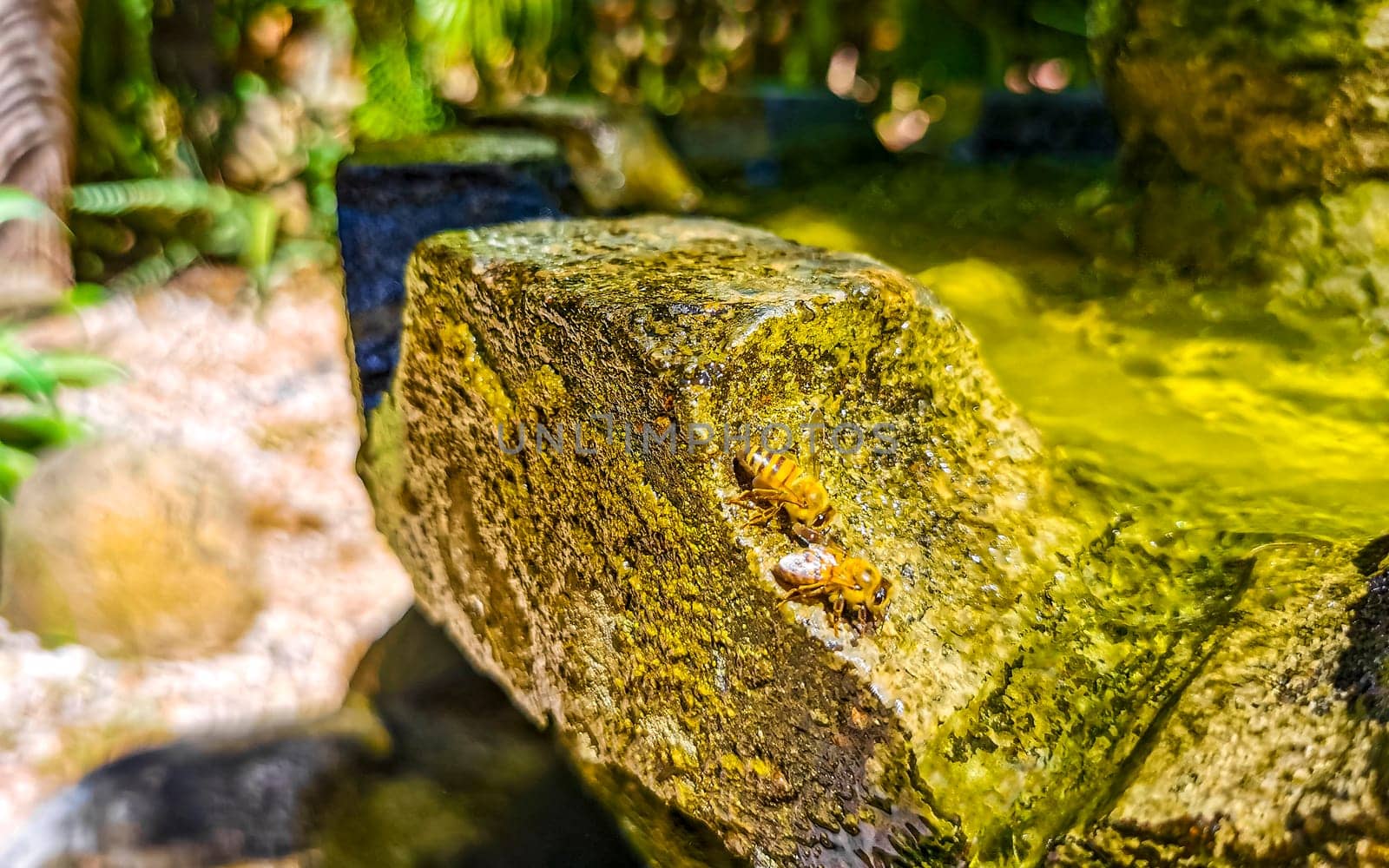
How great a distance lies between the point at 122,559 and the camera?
3.16m

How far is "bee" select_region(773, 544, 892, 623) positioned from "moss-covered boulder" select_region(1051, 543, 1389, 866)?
0.45 meters

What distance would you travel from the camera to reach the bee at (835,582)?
148cm

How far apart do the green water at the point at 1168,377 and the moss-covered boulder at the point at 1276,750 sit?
1.02 feet

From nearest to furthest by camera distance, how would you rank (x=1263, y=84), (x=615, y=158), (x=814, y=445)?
(x=814, y=445), (x=1263, y=84), (x=615, y=158)

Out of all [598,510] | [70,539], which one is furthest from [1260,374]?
[70,539]

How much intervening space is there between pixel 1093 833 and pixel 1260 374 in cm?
142

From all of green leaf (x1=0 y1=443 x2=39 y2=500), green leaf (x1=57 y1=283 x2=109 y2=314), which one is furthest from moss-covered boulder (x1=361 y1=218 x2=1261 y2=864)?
green leaf (x1=57 y1=283 x2=109 y2=314)

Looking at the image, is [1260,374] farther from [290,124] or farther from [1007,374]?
[290,124]

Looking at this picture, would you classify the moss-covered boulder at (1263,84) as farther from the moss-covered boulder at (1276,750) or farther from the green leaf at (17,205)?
the green leaf at (17,205)

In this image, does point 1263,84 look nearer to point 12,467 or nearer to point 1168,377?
point 1168,377

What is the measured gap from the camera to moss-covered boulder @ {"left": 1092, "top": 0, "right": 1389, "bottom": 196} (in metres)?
2.36

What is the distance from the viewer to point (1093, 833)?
1.34 metres

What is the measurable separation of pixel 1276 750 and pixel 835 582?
2.15ft

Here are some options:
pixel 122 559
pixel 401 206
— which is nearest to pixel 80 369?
pixel 122 559
